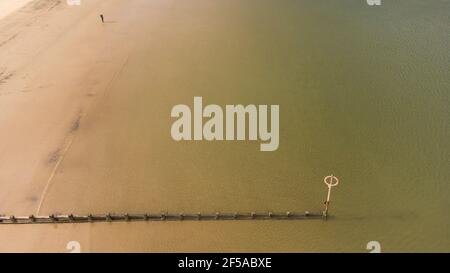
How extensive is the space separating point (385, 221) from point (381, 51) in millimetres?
11084

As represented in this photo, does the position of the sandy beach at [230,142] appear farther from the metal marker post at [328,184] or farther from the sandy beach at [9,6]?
the sandy beach at [9,6]

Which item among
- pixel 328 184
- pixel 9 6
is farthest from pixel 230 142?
pixel 9 6

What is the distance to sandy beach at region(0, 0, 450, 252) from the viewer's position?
440 inches

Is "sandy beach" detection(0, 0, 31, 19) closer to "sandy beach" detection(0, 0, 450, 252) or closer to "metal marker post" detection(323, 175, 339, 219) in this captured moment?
"sandy beach" detection(0, 0, 450, 252)

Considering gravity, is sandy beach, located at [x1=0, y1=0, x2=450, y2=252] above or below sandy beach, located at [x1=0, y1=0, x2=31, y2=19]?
below

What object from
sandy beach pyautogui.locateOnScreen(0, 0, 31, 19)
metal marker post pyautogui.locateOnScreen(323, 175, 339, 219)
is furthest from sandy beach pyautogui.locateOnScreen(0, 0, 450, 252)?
sandy beach pyautogui.locateOnScreen(0, 0, 31, 19)

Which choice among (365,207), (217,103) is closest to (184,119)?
(217,103)

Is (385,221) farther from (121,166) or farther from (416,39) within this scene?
(416,39)

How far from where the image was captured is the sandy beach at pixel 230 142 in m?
11.2

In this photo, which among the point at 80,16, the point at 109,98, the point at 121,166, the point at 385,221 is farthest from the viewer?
the point at 80,16

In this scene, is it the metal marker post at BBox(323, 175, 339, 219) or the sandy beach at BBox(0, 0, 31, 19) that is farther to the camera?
the sandy beach at BBox(0, 0, 31, 19)

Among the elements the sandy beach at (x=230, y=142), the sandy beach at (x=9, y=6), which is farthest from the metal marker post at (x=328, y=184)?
the sandy beach at (x=9, y=6)
